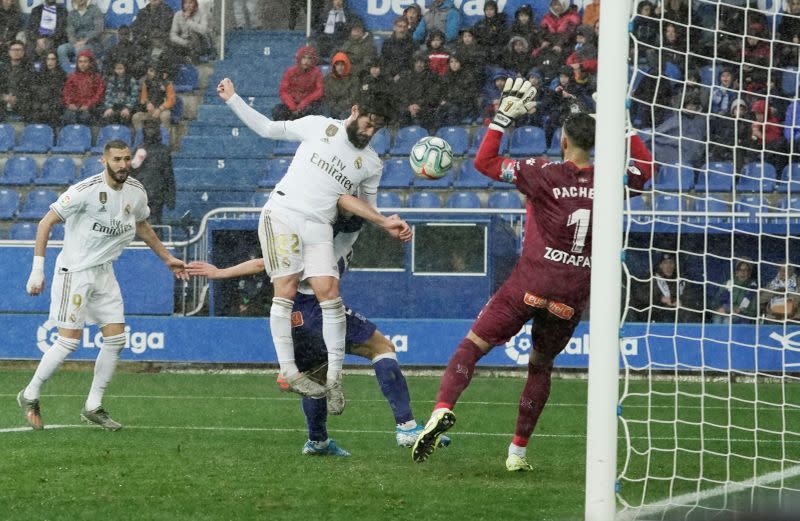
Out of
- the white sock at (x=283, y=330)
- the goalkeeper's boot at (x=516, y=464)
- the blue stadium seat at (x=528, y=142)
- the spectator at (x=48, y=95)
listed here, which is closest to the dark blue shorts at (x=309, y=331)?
the white sock at (x=283, y=330)

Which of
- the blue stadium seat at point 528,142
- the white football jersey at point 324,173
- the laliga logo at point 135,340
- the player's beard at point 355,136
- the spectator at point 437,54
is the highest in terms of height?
the spectator at point 437,54

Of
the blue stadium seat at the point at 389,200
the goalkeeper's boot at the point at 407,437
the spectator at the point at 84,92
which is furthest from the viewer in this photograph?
the spectator at the point at 84,92

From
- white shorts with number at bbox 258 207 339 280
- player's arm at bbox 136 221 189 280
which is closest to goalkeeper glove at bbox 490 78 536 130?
white shorts with number at bbox 258 207 339 280

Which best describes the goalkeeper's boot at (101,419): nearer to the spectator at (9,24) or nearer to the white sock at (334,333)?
the white sock at (334,333)

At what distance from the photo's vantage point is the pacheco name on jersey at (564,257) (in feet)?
22.5

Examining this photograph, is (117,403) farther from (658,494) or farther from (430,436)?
(658,494)

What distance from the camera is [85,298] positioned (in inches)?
372

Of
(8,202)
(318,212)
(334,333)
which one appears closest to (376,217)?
(318,212)

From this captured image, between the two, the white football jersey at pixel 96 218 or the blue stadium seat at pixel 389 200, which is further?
the blue stadium seat at pixel 389 200

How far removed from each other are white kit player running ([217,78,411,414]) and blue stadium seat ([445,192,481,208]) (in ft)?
30.6

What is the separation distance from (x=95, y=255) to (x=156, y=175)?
8442 mm

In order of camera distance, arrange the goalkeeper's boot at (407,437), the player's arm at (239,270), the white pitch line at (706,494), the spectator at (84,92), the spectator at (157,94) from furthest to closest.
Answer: the spectator at (84,92) < the spectator at (157,94) < the player's arm at (239,270) < the goalkeeper's boot at (407,437) < the white pitch line at (706,494)

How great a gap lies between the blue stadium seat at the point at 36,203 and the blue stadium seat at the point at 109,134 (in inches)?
44.8

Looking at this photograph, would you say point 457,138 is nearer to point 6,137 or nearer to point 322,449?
point 6,137
